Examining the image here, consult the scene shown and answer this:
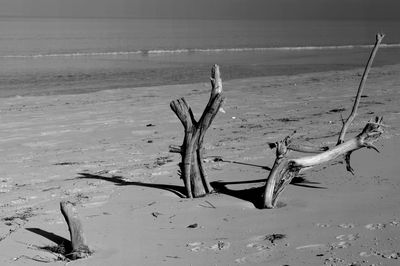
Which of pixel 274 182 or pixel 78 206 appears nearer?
pixel 274 182

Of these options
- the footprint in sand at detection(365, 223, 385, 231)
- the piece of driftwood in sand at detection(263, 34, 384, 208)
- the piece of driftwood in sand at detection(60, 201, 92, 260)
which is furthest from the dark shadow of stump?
the footprint in sand at detection(365, 223, 385, 231)

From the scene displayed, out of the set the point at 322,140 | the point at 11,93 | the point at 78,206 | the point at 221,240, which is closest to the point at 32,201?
the point at 78,206

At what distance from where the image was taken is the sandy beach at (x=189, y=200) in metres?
5.49

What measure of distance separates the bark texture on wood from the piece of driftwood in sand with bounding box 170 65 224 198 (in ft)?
2.97

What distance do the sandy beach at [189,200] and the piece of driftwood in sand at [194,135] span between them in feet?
0.76

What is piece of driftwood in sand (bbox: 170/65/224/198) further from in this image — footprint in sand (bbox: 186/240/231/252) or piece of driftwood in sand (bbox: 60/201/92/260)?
piece of driftwood in sand (bbox: 60/201/92/260)

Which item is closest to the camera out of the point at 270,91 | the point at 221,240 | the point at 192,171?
the point at 221,240

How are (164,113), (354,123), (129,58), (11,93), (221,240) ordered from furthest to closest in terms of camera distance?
(129,58) → (11,93) → (164,113) → (354,123) → (221,240)

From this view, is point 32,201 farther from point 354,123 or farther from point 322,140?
point 354,123

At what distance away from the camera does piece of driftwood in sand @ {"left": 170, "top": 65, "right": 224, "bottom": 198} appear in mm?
6773

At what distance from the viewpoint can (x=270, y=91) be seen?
1894 centimetres

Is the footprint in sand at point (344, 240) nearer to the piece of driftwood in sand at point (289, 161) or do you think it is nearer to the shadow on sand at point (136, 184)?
the piece of driftwood in sand at point (289, 161)

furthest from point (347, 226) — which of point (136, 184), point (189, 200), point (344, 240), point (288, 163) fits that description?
point (136, 184)

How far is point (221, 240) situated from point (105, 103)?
1163 centimetres
